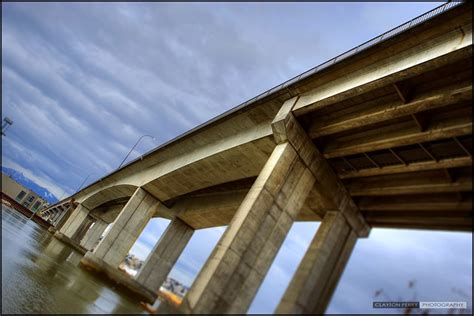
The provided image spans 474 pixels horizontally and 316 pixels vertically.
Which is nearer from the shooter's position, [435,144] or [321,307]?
[435,144]

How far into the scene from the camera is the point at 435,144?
45.5ft

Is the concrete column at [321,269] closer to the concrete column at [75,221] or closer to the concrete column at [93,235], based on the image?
the concrete column at [93,235]

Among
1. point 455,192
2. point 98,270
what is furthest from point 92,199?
point 455,192

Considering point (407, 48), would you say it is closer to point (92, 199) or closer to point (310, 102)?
point (310, 102)

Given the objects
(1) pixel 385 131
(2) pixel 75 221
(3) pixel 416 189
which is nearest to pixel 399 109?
(1) pixel 385 131

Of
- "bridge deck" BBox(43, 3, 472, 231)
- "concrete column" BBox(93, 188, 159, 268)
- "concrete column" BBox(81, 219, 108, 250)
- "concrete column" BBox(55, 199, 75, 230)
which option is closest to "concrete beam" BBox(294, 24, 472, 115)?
"bridge deck" BBox(43, 3, 472, 231)

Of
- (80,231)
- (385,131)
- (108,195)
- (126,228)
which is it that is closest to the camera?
(385,131)

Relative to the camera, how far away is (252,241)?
13.4m

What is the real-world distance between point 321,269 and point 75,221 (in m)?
48.1

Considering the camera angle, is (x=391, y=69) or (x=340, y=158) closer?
(x=391, y=69)

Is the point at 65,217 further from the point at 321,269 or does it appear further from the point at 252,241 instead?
the point at 252,241

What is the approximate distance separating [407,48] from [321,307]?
13273mm

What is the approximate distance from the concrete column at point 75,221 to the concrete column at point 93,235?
2.39 meters

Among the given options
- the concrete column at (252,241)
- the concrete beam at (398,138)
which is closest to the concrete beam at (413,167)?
the concrete beam at (398,138)
